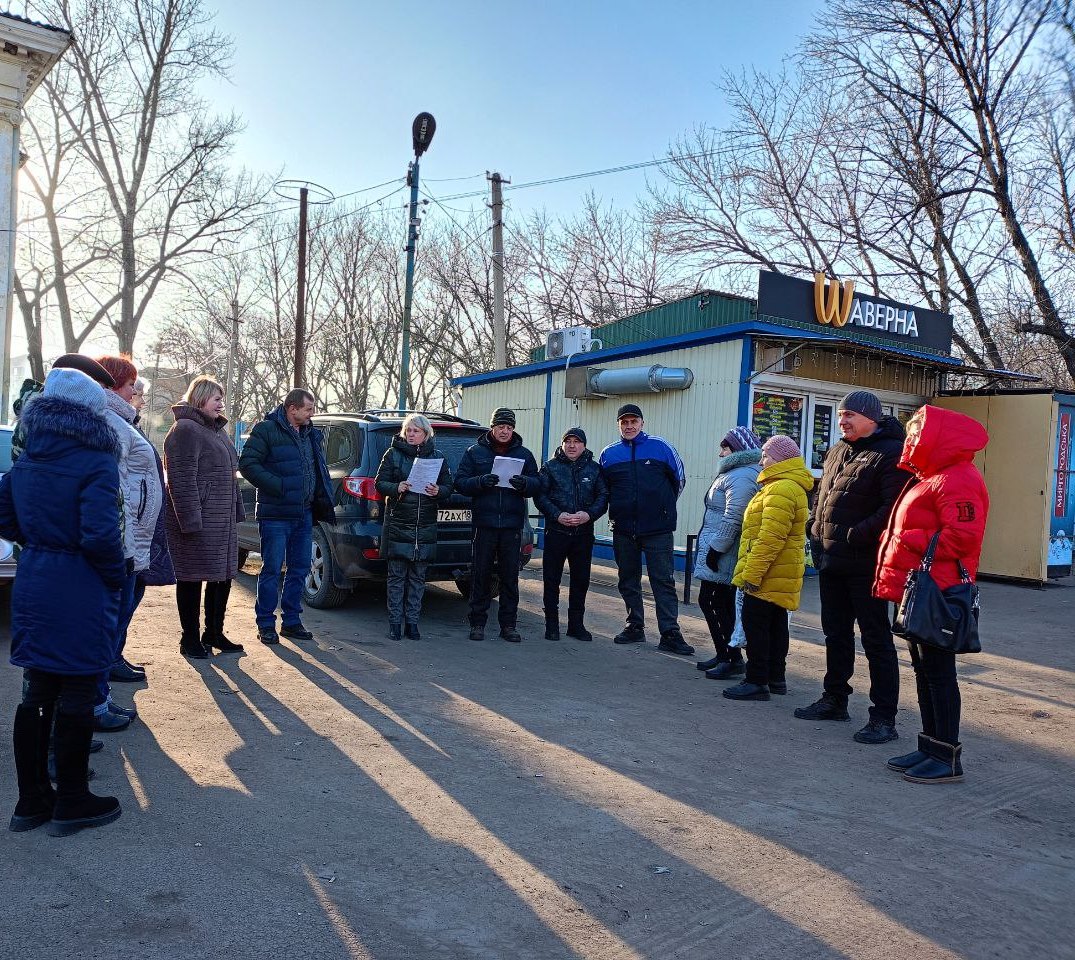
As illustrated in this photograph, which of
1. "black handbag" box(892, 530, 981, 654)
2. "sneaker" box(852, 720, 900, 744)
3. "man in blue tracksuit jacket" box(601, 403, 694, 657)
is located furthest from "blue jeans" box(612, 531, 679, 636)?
"black handbag" box(892, 530, 981, 654)

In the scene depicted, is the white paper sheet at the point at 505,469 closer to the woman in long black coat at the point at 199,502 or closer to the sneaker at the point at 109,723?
the woman in long black coat at the point at 199,502

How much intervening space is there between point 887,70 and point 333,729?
2056 centimetres

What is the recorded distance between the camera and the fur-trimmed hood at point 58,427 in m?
3.37

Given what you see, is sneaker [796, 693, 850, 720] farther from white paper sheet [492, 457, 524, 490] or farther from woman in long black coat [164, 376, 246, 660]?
woman in long black coat [164, 376, 246, 660]

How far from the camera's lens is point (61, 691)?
11.3ft

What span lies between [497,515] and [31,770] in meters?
4.33

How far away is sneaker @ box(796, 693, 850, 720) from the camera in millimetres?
5461

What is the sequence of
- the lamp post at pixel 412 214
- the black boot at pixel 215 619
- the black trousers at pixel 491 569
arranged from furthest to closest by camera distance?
the lamp post at pixel 412 214, the black trousers at pixel 491 569, the black boot at pixel 215 619

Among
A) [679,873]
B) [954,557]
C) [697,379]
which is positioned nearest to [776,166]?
[697,379]

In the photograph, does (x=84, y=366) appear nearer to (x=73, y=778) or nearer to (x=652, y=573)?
(x=73, y=778)

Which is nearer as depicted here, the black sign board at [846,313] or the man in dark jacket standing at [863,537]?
the man in dark jacket standing at [863,537]

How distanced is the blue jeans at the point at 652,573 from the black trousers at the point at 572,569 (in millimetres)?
308

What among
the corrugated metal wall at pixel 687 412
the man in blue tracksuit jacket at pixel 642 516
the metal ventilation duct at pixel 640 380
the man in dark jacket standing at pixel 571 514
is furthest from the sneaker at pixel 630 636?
the metal ventilation duct at pixel 640 380

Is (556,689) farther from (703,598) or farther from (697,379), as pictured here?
(697,379)
